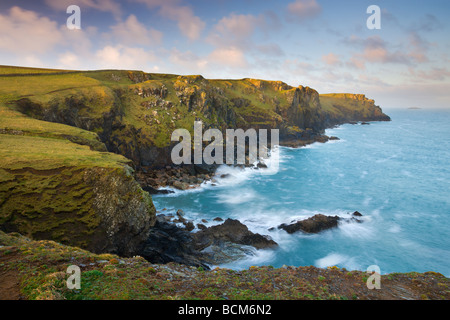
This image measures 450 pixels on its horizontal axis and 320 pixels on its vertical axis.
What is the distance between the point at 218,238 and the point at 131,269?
1827 centimetres

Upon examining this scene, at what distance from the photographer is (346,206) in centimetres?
4247

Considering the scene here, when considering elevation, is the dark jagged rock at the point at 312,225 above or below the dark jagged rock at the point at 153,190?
below

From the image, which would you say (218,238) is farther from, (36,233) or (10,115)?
(10,115)

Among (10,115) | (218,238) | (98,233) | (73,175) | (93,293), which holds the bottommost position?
(218,238)

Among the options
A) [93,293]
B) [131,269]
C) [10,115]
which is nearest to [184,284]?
[131,269]

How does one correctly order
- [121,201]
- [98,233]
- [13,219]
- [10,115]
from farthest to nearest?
[10,115] < [121,201] < [98,233] < [13,219]

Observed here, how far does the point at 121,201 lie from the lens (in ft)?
72.7

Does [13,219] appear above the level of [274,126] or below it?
below

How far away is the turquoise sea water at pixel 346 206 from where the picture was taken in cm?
2864

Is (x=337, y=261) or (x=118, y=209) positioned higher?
(x=118, y=209)

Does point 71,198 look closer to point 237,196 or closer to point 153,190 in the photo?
point 153,190

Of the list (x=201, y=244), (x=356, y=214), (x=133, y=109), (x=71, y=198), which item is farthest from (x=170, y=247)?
(x=133, y=109)

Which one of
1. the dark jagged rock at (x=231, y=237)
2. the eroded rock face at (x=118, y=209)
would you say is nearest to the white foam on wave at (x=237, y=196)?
the dark jagged rock at (x=231, y=237)

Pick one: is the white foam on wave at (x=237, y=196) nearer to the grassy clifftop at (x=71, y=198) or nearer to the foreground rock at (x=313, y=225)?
the foreground rock at (x=313, y=225)
